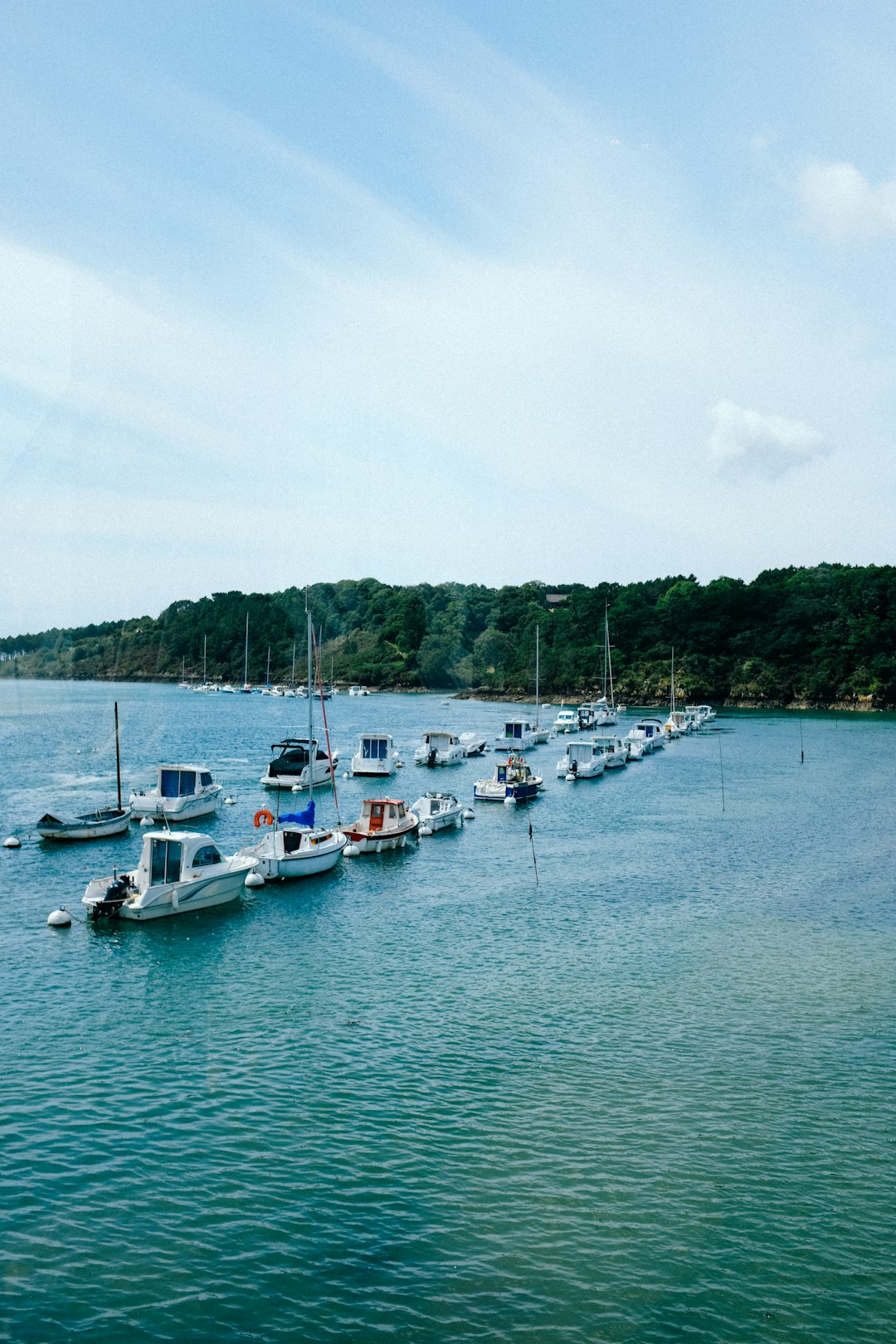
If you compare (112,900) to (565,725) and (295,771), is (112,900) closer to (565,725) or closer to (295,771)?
(295,771)

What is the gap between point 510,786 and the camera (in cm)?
8588

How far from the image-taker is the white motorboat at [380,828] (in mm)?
62062

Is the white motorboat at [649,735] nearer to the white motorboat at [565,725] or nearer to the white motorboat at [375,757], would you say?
the white motorboat at [565,725]

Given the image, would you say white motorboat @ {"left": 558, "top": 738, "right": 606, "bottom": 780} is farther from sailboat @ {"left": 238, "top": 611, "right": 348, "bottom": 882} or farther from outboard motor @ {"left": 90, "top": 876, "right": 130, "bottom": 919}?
outboard motor @ {"left": 90, "top": 876, "right": 130, "bottom": 919}

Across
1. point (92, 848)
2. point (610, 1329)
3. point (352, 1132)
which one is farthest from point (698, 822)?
point (610, 1329)

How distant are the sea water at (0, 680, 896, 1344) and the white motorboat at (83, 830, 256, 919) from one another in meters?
0.96

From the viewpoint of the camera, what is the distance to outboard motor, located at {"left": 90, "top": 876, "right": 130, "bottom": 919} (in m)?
44.8

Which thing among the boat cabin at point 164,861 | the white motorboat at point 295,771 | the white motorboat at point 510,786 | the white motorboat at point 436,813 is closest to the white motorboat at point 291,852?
the boat cabin at point 164,861

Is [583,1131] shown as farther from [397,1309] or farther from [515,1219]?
[397,1309]

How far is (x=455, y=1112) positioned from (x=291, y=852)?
29134 millimetres

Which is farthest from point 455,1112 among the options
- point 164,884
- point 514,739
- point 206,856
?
point 514,739

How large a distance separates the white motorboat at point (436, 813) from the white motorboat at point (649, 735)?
6310 cm

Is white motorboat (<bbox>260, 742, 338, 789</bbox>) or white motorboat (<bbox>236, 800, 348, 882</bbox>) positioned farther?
white motorboat (<bbox>260, 742, 338, 789</bbox>)

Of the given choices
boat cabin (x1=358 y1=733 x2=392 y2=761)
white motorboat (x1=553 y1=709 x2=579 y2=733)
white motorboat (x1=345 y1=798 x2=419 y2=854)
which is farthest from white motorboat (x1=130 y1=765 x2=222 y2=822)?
white motorboat (x1=553 y1=709 x2=579 y2=733)
